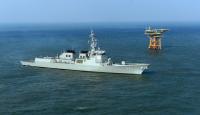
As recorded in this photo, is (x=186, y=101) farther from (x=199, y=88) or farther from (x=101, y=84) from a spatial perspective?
(x=101, y=84)

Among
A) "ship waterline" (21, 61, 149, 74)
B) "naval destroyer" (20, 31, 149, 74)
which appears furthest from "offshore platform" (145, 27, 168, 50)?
"ship waterline" (21, 61, 149, 74)

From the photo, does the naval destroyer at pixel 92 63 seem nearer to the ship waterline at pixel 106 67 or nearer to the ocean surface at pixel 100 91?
the ship waterline at pixel 106 67

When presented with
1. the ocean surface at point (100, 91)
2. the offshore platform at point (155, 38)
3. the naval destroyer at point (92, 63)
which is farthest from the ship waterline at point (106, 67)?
the offshore platform at point (155, 38)

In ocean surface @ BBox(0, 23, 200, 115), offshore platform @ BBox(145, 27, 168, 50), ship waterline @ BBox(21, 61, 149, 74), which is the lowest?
ocean surface @ BBox(0, 23, 200, 115)

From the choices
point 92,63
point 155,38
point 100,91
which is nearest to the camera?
point 100,91

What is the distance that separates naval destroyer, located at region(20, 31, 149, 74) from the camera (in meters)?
94.9

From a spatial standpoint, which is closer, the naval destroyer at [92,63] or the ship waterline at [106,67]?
the ship waterline at [106,67]

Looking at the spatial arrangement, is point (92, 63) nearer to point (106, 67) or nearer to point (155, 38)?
point (106, 67)

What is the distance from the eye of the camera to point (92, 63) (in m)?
99.1

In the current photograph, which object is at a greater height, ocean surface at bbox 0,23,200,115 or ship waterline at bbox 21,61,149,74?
ship waterline at bbox 21,61,149,74

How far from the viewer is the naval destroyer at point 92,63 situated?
94875 millimetres

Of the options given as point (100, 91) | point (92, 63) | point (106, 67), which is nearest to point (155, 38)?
point (92, 63)

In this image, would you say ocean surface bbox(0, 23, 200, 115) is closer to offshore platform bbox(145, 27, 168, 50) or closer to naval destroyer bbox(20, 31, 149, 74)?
naval destroyer bbox(20, 31, 149, 74)

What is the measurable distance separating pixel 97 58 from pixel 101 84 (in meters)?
15.9
